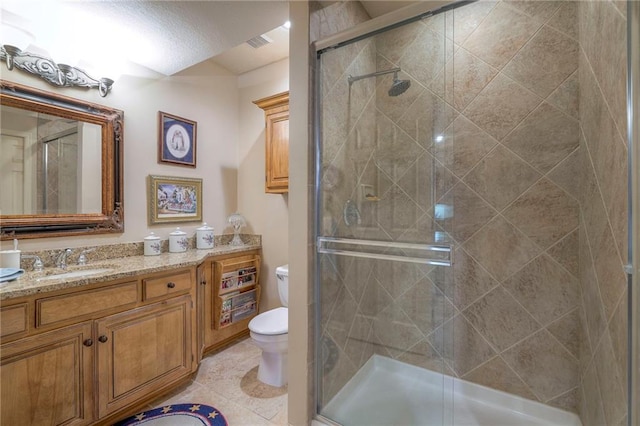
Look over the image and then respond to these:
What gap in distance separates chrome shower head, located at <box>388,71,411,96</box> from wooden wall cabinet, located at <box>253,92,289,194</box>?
3.51 feet

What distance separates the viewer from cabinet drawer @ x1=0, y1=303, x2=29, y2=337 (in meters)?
1.20

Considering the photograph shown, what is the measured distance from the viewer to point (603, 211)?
3.58ft

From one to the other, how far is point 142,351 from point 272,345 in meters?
0.77

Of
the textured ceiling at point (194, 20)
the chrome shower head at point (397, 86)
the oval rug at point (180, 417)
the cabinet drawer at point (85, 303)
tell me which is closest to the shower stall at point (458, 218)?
the chrome shower head at point (397, 86)

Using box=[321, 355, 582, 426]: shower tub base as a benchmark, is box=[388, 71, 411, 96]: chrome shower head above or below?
above

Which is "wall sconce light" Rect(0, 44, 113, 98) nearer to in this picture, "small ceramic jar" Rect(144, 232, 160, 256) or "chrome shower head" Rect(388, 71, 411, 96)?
"small ceramic jar" Rect(144, 232, 160, 256)

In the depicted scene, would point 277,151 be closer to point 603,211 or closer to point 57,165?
point 57,165

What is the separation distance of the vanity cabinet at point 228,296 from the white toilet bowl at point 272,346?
1.64 ft

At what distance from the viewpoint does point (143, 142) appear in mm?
2291

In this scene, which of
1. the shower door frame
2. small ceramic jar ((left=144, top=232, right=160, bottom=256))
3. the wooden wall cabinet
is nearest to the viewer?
the shower door frame

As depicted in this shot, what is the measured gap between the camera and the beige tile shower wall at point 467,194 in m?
1.51

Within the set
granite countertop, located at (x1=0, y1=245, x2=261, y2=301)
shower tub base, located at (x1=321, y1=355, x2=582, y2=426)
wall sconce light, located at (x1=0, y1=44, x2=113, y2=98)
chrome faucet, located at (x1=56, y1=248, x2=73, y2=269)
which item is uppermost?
wall sconce light, located at (x1=0, y1=44, x2=113, y2=98)

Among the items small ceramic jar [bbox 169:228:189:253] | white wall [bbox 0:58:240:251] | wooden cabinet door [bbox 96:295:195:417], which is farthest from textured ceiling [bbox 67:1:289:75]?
wooden cabinet door [bbox 96:295:195:417]

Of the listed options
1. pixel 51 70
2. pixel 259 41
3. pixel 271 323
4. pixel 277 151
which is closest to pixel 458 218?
pixel 271 323
